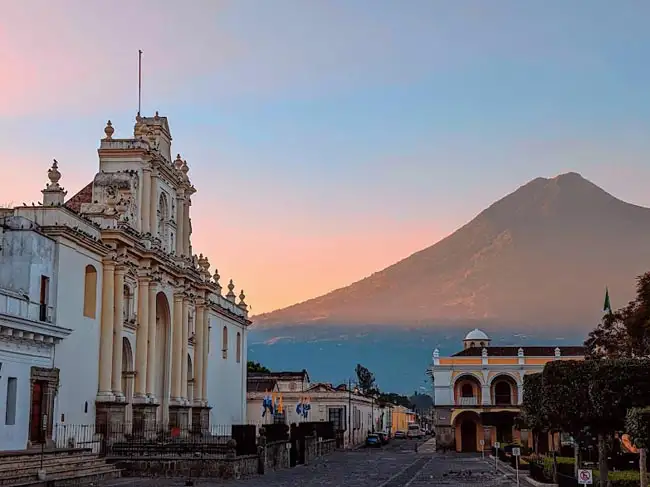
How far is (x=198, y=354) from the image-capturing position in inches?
2282

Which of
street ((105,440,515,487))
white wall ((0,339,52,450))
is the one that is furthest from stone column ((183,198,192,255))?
white wall ((0,339,52,450))

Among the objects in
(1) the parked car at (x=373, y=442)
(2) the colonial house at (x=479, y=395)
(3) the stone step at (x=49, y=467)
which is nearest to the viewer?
(3) the stone step at (x=49, y=467)

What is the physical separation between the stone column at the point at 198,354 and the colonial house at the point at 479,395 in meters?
26.0

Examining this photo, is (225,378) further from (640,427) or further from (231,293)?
(640,427)

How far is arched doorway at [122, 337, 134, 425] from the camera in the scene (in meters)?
43.9

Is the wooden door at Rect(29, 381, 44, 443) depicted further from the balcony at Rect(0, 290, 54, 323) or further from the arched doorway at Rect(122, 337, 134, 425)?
the arched doorway at Rect(122, 337, 134, 425)

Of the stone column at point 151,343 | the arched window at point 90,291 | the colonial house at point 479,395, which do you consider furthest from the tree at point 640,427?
the colonial house at point 479,395

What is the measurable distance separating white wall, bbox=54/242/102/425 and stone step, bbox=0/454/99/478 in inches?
127

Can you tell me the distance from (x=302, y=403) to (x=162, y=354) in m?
31.6

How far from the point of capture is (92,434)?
129 feet

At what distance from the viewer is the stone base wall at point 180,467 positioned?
3788 centimetres

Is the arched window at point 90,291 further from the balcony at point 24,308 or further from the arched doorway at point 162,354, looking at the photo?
the arched doorway at point 162,354

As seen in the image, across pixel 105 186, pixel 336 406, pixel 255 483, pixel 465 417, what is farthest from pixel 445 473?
pixel 336 406

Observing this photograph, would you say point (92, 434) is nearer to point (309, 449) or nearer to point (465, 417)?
point (309, 449)
